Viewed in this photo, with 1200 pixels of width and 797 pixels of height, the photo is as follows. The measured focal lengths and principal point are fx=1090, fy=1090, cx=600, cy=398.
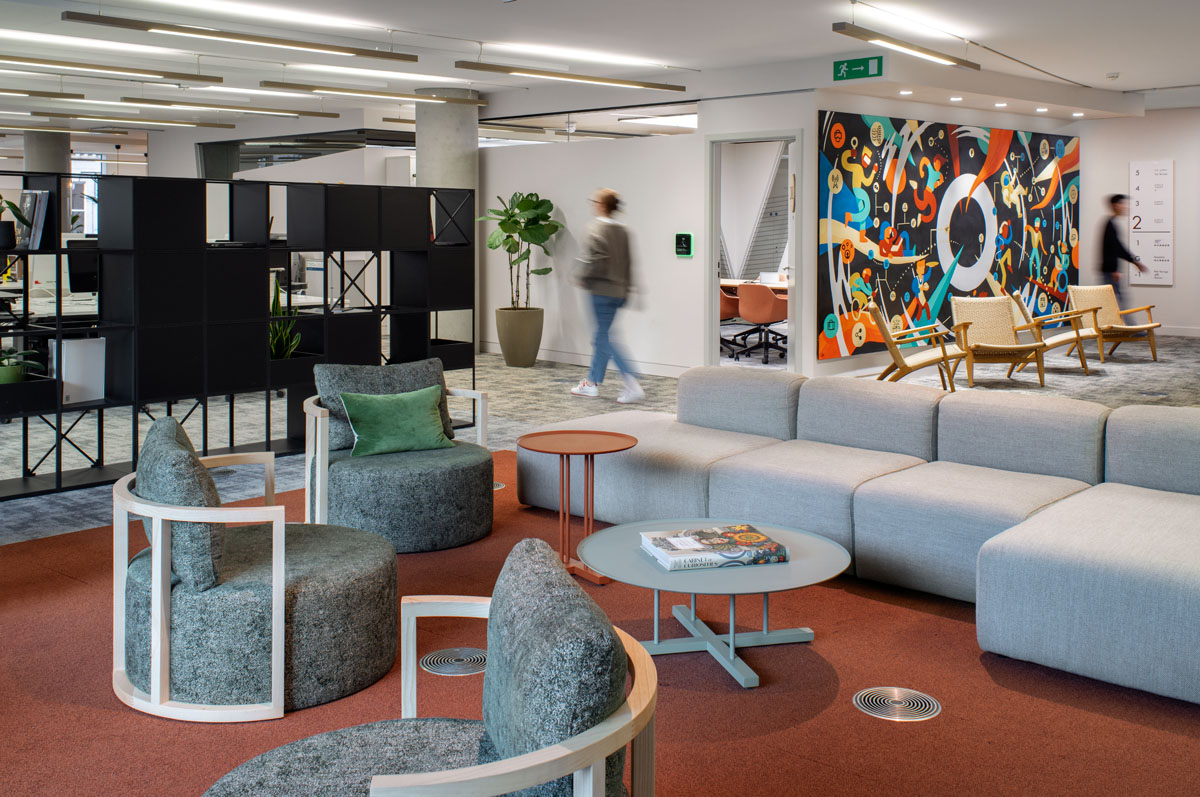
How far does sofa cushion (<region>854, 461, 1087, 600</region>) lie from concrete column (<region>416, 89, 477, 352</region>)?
8.36 meters

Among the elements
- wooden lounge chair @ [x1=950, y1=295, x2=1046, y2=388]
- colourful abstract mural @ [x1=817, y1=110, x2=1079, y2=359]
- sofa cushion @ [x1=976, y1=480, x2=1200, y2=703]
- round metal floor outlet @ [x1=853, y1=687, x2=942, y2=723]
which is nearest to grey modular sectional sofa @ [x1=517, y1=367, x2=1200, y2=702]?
sofa cushion @ [x1=976, y1=480, x2=1200, y2=703]

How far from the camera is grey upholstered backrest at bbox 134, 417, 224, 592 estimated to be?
3.12 metres

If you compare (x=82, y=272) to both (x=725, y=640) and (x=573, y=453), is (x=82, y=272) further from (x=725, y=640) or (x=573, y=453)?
(x=725, y=640)

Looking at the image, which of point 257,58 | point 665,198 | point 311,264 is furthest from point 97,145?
point 665,198

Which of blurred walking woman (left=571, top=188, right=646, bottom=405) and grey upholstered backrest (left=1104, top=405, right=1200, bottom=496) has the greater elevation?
blurred walking woman (left=571, top=188, right=646, bottom=405)

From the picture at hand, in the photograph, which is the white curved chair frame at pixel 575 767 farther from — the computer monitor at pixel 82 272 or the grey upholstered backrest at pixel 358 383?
the computer monitor at pixel 82 272

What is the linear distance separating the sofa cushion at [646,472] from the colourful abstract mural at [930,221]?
5214 millimetres

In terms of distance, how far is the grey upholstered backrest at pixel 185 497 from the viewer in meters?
3.12

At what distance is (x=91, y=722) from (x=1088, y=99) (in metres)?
12.8

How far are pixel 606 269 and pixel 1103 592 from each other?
227 inches

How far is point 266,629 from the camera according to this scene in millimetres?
3215

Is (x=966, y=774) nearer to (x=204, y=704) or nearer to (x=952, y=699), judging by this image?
(x=952, y=699)

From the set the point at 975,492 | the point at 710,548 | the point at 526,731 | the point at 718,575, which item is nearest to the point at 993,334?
the point at 975,492

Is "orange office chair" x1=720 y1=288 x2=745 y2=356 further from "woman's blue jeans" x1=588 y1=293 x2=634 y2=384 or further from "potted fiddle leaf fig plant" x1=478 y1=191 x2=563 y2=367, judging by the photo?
"woman's blue jeans" x1=588 y1=293 x2=634 y2=384
